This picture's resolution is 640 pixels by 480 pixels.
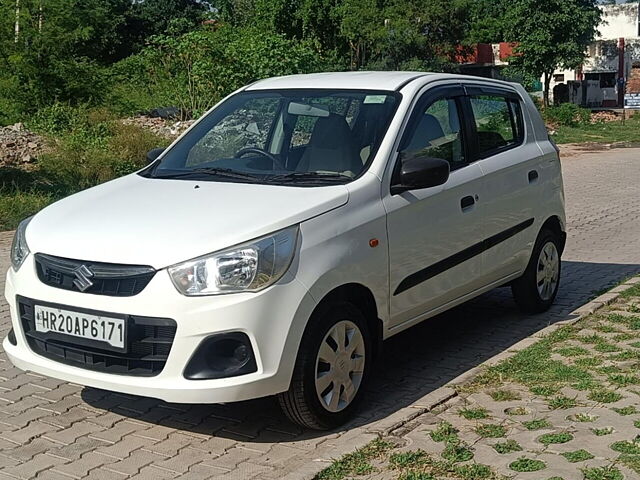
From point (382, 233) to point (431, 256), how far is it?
58 centimetres

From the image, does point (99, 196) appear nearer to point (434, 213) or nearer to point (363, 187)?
point (363, 187)

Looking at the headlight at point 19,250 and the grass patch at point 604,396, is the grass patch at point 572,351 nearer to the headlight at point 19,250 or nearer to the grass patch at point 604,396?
the grass patch at point 604,396

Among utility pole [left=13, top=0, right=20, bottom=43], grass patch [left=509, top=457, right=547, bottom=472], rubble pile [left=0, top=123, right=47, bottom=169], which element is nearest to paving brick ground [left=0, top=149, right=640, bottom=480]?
grass patch [left=509, top=457, right=547, bottom=472]

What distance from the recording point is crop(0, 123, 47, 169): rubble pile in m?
16.2

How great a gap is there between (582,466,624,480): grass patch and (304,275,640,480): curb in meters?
1.03

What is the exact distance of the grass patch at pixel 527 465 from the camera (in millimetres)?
4320

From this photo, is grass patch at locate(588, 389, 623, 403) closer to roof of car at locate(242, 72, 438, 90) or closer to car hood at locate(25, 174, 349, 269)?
car hood at locate(25, 174, 349, 269)

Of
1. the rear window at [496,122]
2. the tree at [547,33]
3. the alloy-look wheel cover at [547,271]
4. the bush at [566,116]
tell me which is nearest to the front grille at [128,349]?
the rear window at [496,122]

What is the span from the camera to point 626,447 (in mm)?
4500

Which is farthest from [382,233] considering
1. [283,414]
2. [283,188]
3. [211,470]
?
[211,470]

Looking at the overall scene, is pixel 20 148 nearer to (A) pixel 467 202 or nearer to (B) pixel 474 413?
(A) pixel 467 202

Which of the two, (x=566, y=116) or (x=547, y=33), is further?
(x=547, y=33)

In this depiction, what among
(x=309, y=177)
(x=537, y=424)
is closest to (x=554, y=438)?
(x=537, y=424)

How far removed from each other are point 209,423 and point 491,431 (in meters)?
1.48
